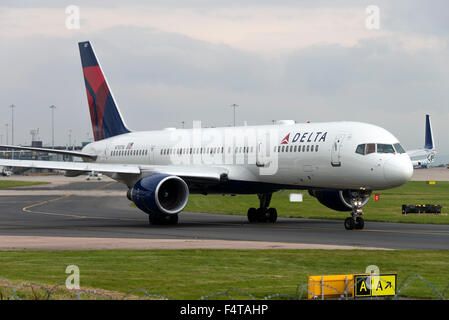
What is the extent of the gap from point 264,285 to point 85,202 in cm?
4761

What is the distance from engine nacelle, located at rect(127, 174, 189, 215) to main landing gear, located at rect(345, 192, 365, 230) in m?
7.58

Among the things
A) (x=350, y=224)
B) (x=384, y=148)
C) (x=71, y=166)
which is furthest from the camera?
(x=71, y=166)

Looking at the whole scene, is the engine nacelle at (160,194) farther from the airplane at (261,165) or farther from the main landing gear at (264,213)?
the main landing gear at (264,213)

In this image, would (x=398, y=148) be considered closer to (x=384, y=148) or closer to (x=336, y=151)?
(x=384, y=148)

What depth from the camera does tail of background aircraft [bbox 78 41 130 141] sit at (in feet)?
168

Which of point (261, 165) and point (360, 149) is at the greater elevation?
point (360, 149)

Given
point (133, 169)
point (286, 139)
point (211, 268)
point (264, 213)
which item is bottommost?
point (211, 268)

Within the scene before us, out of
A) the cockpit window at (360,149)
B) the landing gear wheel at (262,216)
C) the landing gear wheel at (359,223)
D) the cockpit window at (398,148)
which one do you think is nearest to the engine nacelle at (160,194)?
the landing gear wheel at (262,216)

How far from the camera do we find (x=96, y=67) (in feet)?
168

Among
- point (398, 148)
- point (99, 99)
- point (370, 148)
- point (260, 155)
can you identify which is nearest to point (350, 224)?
point (370, 148)

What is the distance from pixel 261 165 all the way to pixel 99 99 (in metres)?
16.3

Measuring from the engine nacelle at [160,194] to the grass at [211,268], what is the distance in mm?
11063

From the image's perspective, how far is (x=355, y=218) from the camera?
3500cm
